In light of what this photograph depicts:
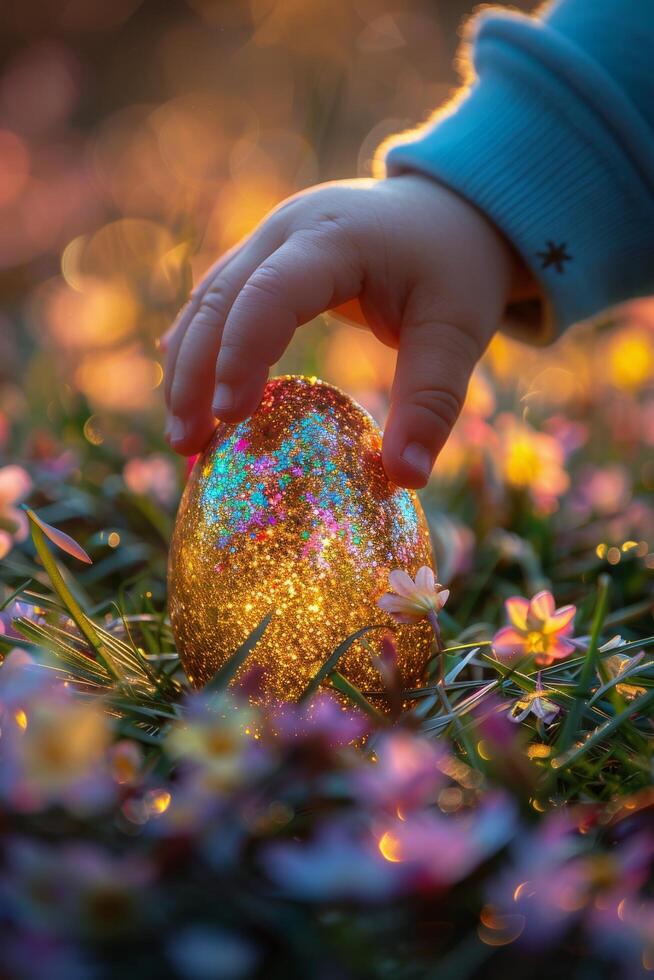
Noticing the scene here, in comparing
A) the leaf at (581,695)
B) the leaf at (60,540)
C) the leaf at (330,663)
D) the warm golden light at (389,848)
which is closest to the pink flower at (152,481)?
the leaf at (60,540)

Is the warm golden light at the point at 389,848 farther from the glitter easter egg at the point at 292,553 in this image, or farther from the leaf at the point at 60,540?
the leaf at the point at 60,540

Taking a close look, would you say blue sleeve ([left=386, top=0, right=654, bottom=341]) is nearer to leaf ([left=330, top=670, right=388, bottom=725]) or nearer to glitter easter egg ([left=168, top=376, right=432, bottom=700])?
glitter easter egg ([left=168, top=376, right=432, bottom=700])

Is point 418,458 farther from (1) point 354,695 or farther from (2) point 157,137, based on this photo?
(2) point 157,137

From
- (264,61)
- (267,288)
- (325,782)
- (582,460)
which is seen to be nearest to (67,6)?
(264,61)

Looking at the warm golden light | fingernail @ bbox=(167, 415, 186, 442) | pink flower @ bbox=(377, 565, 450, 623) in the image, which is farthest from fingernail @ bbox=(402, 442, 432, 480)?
the warm golden light

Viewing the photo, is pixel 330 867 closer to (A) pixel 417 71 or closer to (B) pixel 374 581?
(B) pixel 374 581
